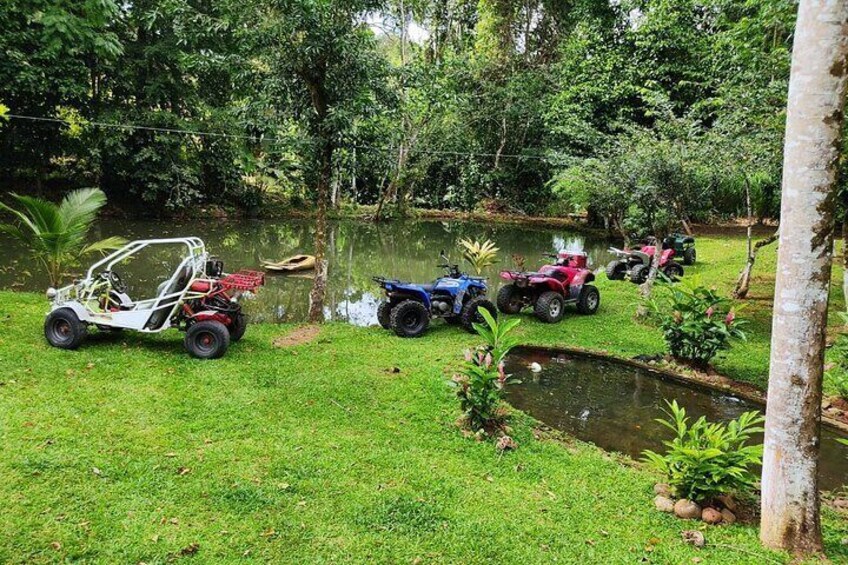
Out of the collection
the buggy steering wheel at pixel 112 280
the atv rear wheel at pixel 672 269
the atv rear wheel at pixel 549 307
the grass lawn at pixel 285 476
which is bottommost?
the grass lawn at pixel 285 476

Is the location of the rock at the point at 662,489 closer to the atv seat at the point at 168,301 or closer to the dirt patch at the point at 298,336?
the dirt patch at the point at 298,336

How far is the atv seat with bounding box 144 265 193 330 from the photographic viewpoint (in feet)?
19.1

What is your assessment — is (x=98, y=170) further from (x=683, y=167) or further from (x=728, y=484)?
(x=728, y=484)

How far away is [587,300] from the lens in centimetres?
916

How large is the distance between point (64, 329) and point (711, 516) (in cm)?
629

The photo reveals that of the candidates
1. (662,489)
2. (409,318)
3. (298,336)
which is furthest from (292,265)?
(662,489)

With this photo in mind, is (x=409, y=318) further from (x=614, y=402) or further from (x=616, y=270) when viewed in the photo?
(x=616, y=270)

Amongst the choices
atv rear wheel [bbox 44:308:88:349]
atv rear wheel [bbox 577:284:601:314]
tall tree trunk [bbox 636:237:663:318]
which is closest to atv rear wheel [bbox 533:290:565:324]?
atv rear wheel [bbox 577:284:601:314]

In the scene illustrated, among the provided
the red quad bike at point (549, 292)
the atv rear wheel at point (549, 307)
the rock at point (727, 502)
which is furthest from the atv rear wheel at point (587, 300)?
the rock at point (727, 502)

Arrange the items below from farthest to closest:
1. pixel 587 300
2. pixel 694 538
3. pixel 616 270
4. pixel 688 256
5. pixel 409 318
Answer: pixel 688 256
pixel 616 270
pixel 587 300
pixel 409 318
pixel 694 538

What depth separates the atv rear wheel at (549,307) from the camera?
8445 millimetres

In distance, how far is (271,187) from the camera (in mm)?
23266

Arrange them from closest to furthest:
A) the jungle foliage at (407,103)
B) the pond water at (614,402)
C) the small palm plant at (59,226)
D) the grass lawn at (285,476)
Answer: the grass lawn at (285,476) → the pond water at (614,402) → the small palm plant at (59,226) → the jungle foliage at (407,103)

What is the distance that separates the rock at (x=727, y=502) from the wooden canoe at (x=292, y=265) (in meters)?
10.1
